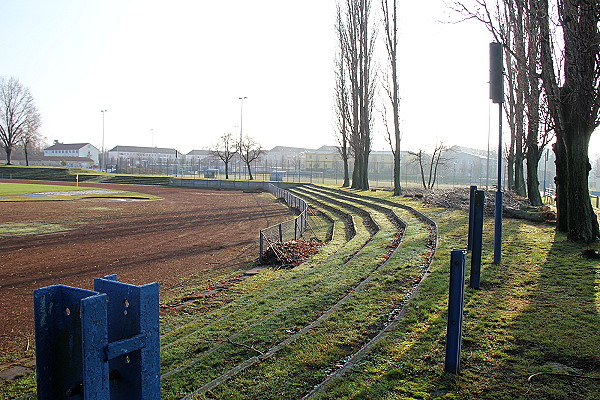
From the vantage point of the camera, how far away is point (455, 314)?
15.0ft

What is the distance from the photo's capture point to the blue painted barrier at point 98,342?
2066 mm

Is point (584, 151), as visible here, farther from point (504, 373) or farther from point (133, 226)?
point (133, 226)

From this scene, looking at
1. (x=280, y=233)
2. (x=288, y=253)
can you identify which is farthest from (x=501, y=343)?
(x=280, y=233)

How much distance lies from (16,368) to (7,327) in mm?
2185

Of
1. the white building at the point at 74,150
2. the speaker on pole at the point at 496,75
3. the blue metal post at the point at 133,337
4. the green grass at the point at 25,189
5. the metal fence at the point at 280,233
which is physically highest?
the white building at the point at 74,150

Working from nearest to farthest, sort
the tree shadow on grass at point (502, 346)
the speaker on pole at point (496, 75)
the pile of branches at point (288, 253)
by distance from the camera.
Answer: the tree shadow on grass at point (502, 346) < the speaker on pole at point (496, 75) < the pile of branches at point (288, 253)

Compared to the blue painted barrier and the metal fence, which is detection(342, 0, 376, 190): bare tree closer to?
the metal fence

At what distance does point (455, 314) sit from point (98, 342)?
3.50 meters

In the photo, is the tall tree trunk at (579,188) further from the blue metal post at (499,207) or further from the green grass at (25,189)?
the green grass at (25,189)

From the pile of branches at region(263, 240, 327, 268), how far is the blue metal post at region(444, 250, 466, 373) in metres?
7.97

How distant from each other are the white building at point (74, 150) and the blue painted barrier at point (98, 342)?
166 m

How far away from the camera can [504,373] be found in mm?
4500

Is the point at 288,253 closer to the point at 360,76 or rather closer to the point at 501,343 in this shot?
the point at 501,343

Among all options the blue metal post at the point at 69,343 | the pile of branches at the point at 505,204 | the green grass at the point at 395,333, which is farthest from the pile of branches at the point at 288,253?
the blue metal post at the point at 69,343
